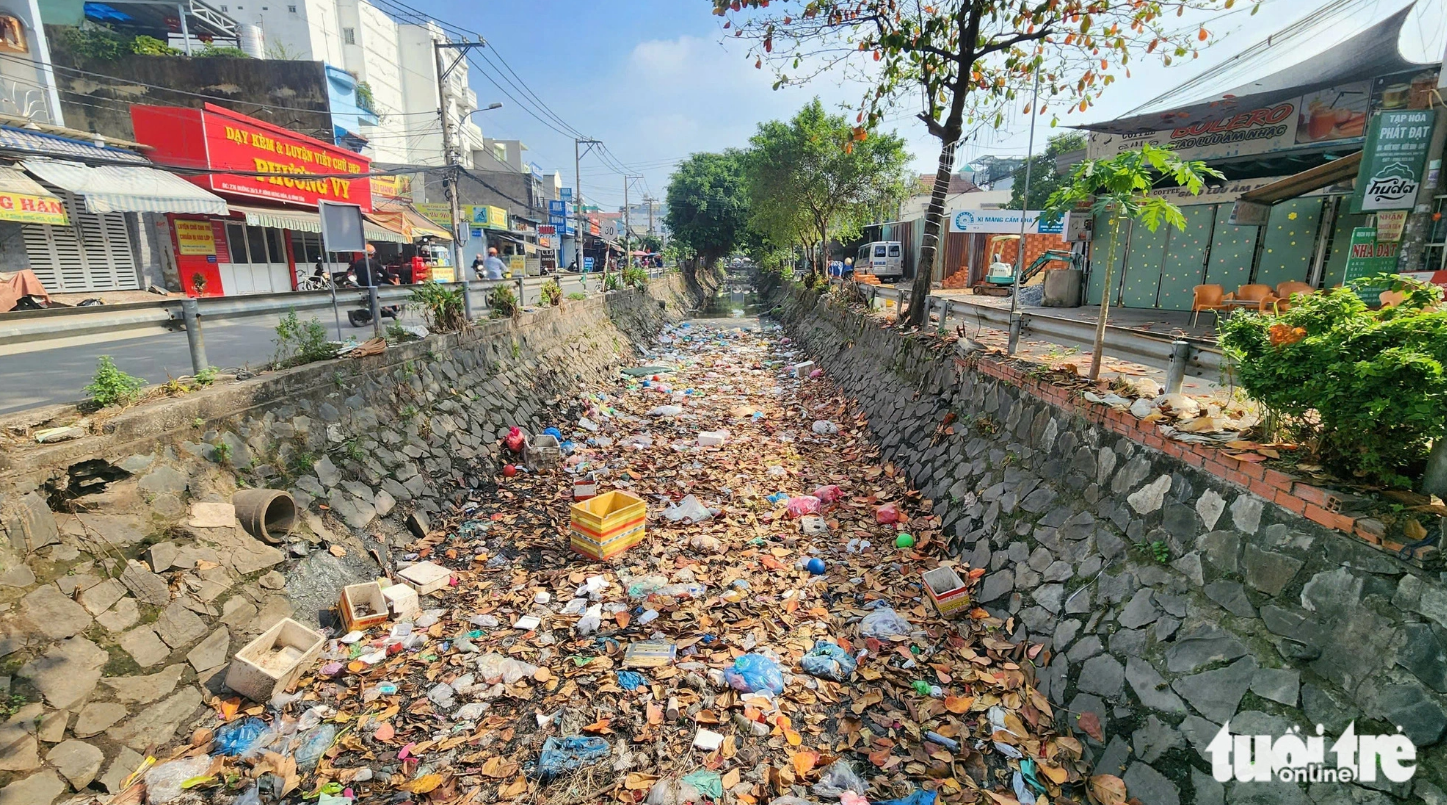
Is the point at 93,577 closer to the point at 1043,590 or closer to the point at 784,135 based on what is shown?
the point at 1043,590

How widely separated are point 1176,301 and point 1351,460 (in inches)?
376

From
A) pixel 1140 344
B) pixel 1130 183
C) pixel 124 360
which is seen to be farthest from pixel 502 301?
pixel 1140 344

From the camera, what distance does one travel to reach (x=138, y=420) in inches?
158

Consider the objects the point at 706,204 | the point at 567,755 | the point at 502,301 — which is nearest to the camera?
the point at 567,755

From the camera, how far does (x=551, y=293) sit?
488 inches

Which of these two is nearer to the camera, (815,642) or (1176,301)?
(815,642)

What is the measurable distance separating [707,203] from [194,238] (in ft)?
87.6

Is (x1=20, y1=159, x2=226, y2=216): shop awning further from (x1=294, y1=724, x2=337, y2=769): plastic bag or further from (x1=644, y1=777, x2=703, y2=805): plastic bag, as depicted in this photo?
(x1=644, y1=777, x2=703, y2=805): plastic bag

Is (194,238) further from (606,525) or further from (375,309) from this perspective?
(606,525)

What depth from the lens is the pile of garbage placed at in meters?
3.22

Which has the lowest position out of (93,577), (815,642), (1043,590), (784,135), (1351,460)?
(815,642)

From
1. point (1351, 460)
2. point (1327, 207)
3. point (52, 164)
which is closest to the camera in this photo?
point (1351, 460)

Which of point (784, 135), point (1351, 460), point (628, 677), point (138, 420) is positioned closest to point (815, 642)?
point (628, 677)

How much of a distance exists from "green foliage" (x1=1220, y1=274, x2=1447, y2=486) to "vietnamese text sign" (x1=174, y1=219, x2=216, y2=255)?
20.5 meters
